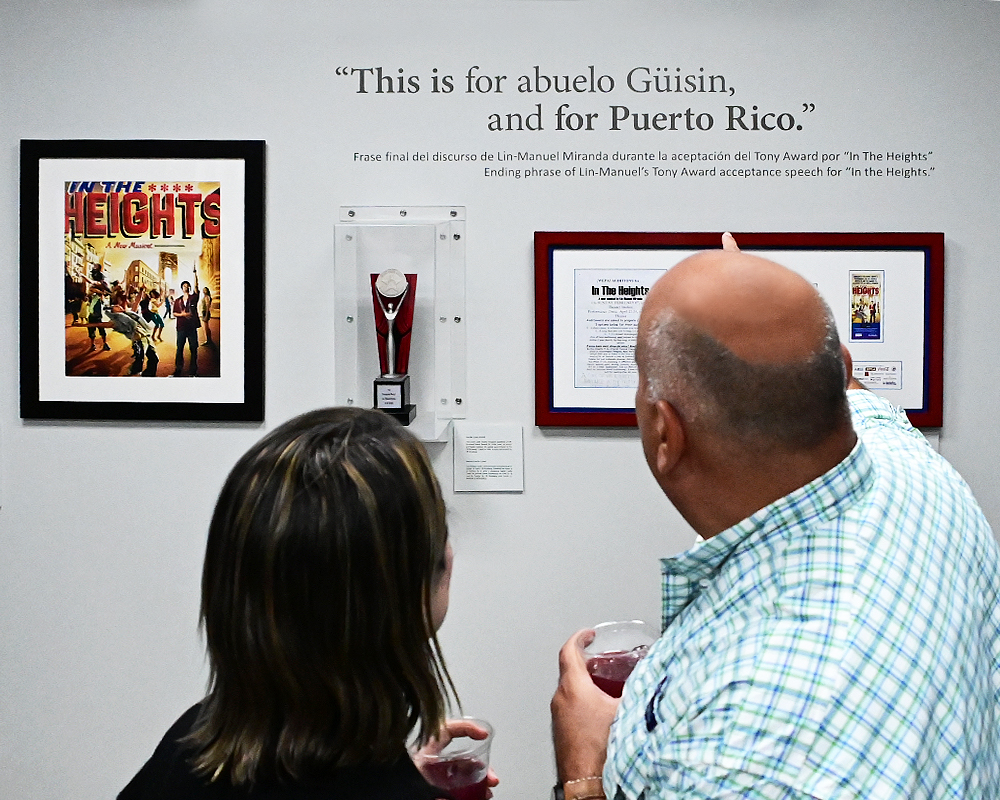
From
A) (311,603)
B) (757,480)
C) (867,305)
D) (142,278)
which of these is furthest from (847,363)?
(142,278)

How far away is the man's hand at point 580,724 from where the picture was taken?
1.14 meters

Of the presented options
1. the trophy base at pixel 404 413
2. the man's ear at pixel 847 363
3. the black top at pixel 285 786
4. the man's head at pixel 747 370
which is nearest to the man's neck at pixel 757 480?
the man's head at pixel 747 370

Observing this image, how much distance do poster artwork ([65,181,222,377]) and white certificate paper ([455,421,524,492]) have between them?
594 millimetres

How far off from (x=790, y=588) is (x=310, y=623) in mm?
492

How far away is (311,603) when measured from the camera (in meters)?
0.94

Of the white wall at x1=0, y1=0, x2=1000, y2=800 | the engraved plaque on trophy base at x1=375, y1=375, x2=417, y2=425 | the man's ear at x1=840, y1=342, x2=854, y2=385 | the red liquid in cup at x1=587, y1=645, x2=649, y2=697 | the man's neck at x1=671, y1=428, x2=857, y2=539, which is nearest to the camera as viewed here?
the man's neck at x1=671, y1=428, x2=857, y2=539

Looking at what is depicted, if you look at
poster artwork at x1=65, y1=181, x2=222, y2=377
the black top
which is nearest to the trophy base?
poster artwork at x1=65, y1=181, x2=222, y2=377

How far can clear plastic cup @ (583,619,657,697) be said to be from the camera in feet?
4.08

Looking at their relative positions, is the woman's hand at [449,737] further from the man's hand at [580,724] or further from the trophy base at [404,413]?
the trophy base at [404,413]

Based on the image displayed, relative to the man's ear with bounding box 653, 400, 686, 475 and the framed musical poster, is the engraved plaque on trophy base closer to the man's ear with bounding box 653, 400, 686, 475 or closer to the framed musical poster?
the framed musical poster

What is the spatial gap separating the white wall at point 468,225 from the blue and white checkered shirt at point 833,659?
1038 mm

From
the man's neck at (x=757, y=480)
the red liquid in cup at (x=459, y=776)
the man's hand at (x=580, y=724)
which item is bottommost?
the red liquid in cup at (x=459, y=776)

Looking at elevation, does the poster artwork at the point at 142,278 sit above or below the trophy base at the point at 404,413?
above

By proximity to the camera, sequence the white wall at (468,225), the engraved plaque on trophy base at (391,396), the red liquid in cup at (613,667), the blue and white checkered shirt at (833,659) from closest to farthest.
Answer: the blue and white checkered shirt at (833,659)
the red liquid in cup at (613,667)
the engraved plaque on trophy base at (391,396)
the white wall at (468,225)
